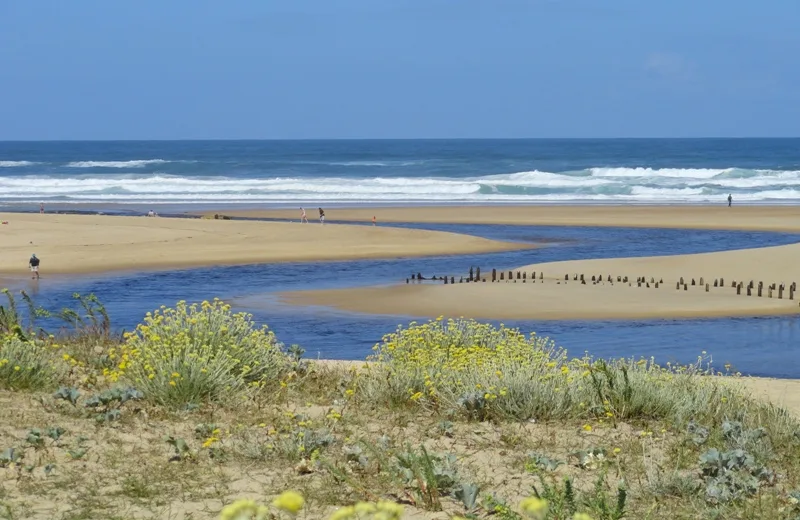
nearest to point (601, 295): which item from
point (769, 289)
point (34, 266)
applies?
point (769, 289)

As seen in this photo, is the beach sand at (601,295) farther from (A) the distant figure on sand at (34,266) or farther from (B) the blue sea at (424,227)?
(A) the distant figure on sand at (34,266)

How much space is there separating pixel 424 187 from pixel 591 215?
2459cm

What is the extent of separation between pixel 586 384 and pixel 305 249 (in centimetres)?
2629

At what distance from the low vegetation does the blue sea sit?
712cm

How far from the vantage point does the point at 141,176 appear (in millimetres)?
84125

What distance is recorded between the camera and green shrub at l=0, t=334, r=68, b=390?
9031 millimetres

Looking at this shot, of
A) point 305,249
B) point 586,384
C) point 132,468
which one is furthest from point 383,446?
point 305,249

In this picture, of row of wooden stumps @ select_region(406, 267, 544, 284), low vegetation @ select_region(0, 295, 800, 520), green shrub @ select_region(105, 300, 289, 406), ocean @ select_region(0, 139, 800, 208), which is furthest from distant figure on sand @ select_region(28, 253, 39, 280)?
ocean @ select_region(0, 139, 800, 208)

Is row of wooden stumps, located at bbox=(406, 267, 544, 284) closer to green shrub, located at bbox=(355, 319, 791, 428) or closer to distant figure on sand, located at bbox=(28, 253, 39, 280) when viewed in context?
distant figure on sand, located at bbox=(28, 253, 39, 280)

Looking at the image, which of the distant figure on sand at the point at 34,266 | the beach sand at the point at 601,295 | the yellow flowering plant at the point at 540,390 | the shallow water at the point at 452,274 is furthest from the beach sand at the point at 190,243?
the yellow flowering plant at the point at 540,390

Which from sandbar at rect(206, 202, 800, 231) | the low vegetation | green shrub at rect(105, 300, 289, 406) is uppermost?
green shrub at rect(105, 300, 289, 406)

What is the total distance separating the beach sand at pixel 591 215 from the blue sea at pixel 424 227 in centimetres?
291

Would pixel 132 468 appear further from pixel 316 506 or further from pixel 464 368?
pixel 464 368

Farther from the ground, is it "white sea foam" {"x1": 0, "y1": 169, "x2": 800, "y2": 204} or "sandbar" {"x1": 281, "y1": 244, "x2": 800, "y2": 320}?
"white sea foam" {"x1": 0, "y1": 169, "x2": 800, "y2": 204}
